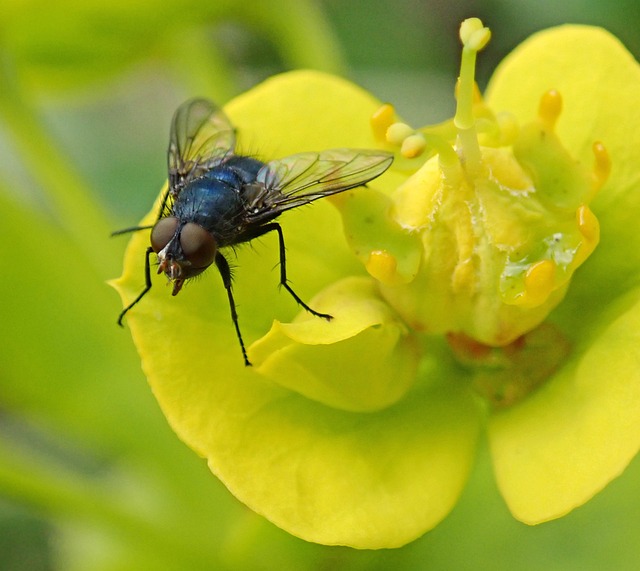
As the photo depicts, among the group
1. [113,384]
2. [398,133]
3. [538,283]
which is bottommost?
[113,384]

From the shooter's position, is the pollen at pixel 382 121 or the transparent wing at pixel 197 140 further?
the transparent wing at pixel 197 140

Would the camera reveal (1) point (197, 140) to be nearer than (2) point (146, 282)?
No

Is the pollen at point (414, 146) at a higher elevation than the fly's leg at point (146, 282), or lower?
higher

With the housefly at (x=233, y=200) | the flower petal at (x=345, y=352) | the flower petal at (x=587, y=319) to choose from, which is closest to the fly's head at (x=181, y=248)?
the housefly at (x=233, y=200)

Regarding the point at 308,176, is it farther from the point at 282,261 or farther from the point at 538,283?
the point at 538,283

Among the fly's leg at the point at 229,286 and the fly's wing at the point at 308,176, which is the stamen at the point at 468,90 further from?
the fly's leg at the point at 229,286

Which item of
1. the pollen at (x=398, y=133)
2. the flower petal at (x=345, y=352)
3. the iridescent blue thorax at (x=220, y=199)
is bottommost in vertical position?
→ the flower petal at (x=345, y=352)

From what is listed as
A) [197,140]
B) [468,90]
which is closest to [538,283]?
[468,90]
